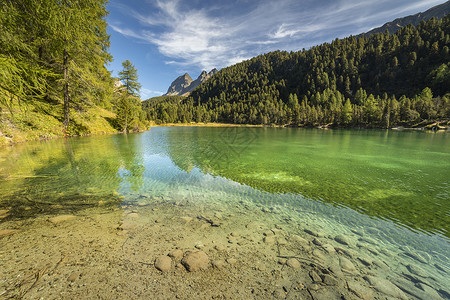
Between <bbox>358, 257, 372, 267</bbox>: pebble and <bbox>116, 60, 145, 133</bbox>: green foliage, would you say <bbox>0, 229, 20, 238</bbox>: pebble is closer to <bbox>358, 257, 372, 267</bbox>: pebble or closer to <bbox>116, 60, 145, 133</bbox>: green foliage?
<bbox>358, 257, 372, 267</bbox>: pebble

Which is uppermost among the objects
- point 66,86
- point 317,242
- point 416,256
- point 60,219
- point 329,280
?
point 66,86

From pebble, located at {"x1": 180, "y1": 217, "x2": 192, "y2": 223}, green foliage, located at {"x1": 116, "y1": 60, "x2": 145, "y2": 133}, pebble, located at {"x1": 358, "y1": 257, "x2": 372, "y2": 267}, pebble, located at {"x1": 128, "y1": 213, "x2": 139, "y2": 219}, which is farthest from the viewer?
green foliage, located at {"x1": 116, "y1": 60, "x2": 145, "y2": 133}

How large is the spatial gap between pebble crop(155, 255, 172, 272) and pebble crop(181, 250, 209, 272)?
35cm

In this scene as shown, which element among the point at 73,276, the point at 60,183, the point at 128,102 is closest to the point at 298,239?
the point at 73,276

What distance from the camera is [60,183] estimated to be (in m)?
10.3

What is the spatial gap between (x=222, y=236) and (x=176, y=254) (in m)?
1.61

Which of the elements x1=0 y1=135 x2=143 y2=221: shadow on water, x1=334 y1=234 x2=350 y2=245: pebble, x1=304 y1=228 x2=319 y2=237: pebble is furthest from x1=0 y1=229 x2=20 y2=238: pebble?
x1=334 y1=234 x2=350 y2=245: pebble

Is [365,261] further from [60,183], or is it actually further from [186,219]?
[60,183]

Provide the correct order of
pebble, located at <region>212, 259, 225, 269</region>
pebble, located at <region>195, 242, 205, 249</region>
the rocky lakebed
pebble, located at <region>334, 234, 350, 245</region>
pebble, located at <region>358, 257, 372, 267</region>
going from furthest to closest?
1. pebble, located at <region>334, 234, 350, 245</region>
2. pebble, located at <region>195, 242, 205, 249</region>
3. pebble, located at <region>358, 257, 372, 267</region>
4. pebble, located at <region>212, 259, 225, 269</region>
5. the rocky lakebed

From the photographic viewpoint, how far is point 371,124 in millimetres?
113938

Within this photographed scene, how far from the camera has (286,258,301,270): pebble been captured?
464 cm

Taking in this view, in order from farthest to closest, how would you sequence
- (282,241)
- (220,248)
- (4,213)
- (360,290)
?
(4,213), (282,241), (220,248), (360,290)

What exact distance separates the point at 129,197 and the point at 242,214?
5.63 m

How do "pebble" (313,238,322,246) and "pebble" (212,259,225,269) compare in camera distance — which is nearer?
"pebble" (212,259,225,269)
